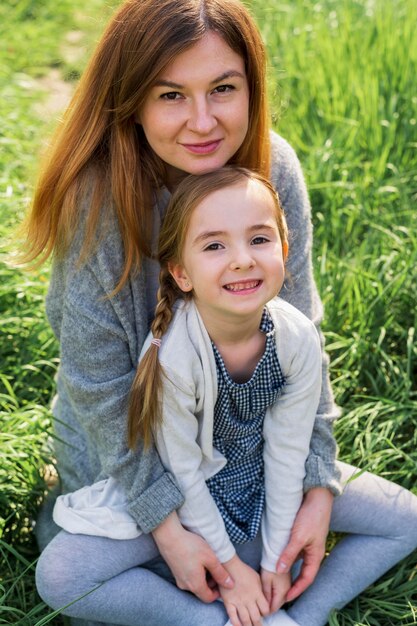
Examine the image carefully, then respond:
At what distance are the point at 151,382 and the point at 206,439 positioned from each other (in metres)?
0.19

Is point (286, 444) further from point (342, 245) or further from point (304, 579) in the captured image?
point (342, 245)

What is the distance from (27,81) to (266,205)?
2602 millimetres

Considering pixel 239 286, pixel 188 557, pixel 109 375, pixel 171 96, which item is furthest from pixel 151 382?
pixel 171 96

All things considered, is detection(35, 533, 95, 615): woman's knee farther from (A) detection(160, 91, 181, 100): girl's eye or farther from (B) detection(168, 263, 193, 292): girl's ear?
(A) detection(160, 91, 181, 100): girl's eye

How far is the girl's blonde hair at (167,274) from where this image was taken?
2.06m

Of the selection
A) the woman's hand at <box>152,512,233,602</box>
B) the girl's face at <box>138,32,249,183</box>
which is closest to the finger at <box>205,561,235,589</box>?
the woman's hand at <box>152,512,233,602</box>

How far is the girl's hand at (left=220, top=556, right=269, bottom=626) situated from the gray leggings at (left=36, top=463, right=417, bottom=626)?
36 millimetres

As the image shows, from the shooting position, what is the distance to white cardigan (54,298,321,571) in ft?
6.92

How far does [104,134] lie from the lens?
7.20 feet

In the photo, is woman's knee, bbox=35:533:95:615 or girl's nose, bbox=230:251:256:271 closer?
girl's nose, bbox=230:251:256:271

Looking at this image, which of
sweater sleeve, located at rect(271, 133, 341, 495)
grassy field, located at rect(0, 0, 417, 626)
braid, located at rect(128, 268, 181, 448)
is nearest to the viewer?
braid, located at rect(128, 268, 181, 448)

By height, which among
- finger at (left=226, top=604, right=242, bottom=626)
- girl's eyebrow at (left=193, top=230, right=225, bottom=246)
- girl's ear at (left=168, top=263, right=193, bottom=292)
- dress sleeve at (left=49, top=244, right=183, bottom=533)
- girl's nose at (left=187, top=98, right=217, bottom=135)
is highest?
girl's nose at (left=187, top=98, right=217, bottom=135)

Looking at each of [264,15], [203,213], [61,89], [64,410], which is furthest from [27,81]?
[203,213]

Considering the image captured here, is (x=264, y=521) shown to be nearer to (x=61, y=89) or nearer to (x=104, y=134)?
(x=104, y=134)
